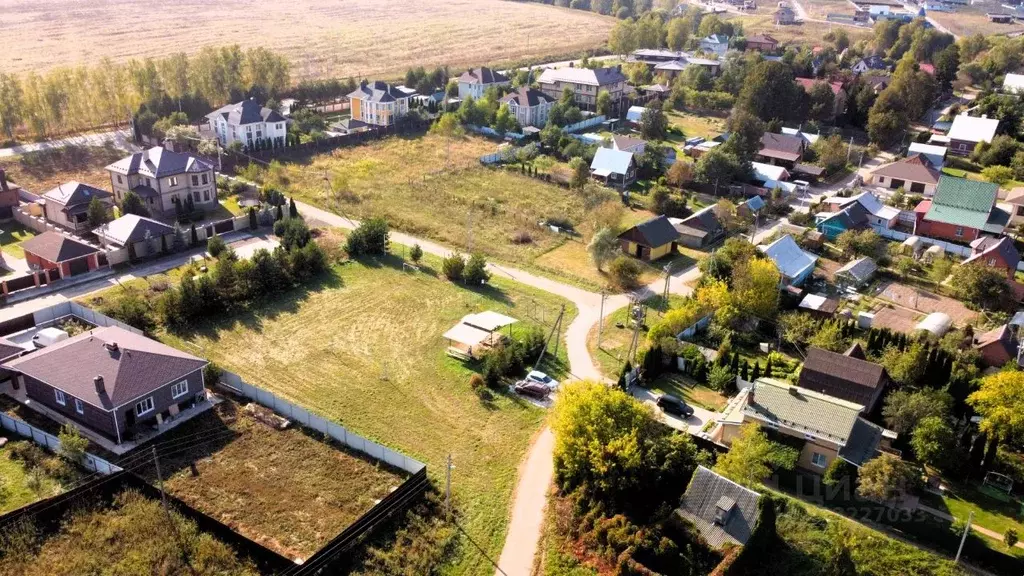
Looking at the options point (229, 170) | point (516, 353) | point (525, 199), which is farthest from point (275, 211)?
→ point (516, 353)

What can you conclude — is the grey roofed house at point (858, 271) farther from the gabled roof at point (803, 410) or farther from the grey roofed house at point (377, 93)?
the grey roofed house at point (377, 93)

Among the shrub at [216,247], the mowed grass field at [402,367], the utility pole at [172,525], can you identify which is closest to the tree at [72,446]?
the mowed grass field at [402,367]

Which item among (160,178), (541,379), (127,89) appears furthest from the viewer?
(127,89)

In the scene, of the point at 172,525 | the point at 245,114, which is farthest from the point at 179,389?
the point at 245,114

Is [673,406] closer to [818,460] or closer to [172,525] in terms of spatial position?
[818,460]

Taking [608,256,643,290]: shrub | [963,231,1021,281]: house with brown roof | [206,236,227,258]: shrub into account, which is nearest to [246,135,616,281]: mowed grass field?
[608,256,643,290]: shrub

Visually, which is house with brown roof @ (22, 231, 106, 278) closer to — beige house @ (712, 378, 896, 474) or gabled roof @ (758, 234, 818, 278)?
beige house @ (712, 378, 896, 474)
